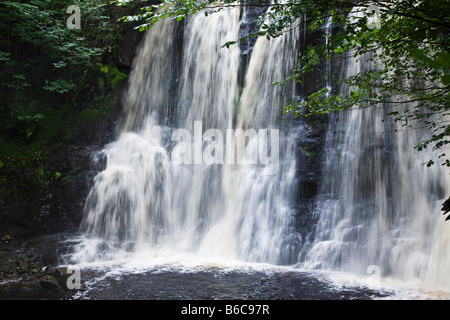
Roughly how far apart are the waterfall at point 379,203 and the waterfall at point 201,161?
0.98m

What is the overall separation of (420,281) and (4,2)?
12.2m

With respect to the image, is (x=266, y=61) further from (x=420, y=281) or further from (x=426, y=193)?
(x=420, y=281)

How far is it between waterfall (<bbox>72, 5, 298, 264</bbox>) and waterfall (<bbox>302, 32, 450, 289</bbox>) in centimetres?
98

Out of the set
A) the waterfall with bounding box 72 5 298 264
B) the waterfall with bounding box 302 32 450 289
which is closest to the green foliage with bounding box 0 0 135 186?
the waterfall with bounding box 72 5 298 264

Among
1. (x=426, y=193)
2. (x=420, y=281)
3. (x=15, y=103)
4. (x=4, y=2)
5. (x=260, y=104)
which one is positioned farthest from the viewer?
(x=15, y=103)

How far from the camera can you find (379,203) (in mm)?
7977

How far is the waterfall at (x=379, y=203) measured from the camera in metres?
6.87

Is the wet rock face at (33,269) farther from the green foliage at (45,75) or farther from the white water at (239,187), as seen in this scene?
the green foliage at (45,75)

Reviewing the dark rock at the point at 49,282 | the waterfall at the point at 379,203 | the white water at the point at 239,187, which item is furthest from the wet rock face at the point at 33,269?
the waterfall at the point at 379,203

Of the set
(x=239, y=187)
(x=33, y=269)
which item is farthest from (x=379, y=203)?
(x=33, y=269)

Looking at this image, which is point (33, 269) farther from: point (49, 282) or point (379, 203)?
point (379, 203)

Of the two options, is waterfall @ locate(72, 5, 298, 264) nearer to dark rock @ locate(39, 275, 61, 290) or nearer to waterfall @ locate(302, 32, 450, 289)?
waterfall @ locate(302, 32, 450, 289)
